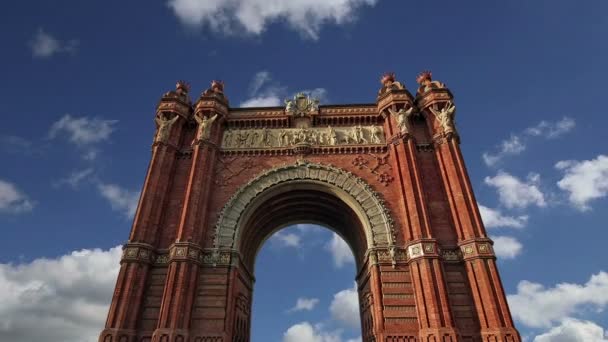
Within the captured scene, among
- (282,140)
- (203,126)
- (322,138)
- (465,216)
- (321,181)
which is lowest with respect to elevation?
(465,216)

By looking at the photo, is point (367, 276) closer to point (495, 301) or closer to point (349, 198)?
point (349, 198)

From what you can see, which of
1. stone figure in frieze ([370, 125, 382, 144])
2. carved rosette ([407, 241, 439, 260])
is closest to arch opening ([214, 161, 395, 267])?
carved rosette ([407, 241, 439, 260])

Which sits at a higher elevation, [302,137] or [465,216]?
[302,137]

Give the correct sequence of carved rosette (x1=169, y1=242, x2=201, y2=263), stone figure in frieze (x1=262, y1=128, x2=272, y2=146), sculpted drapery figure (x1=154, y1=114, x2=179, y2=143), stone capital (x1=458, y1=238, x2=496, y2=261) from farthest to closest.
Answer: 1. stone figure in frieze (x1=262, y1=128, x2=272, y2=146)
2. sculpted drapery figure (x1=154, y1=114, x2=179, y2=143)
3. carved rosette (x1=169, y1=242, x2=201, y2=263)
4. stone capital (x1=458, y1=238, x2=496, y2=261)

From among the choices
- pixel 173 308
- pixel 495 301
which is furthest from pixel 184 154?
pixel 495 301

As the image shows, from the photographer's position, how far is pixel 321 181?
69.8ft

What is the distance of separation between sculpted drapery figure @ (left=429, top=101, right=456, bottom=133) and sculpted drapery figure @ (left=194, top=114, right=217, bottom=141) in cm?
1350

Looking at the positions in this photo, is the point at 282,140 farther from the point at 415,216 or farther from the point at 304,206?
the point at 415,216

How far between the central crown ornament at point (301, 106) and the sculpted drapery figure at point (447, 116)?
23.7ft

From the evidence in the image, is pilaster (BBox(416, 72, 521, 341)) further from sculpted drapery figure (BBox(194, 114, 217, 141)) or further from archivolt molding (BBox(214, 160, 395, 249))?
sculpted drapery figure (BBox(194, 114, 217, 141))

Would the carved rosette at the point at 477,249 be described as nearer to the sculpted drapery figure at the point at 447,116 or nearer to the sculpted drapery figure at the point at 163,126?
the sculpted drapery figure at the point at 447,116

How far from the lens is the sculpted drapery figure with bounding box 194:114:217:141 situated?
875 inches

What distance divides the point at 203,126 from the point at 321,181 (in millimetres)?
7897

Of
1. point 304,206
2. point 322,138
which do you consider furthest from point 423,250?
point 322,138
